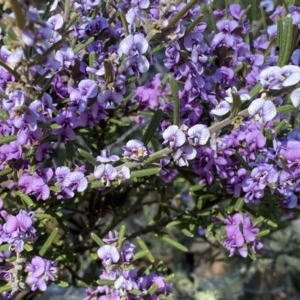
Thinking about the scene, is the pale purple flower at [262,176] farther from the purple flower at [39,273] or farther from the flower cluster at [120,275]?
the purple flower at [39,273]

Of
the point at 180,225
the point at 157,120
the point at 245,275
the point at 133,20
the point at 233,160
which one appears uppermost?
the point at 133,20

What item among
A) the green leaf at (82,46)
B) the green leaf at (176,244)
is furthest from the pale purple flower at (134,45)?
the green leaf at (176,244)

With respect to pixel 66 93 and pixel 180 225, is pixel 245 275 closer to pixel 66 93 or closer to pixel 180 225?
pixel 180 225

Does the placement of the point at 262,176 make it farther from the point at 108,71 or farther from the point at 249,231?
the point at 108,71

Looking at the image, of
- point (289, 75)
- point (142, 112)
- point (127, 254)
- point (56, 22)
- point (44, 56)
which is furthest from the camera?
point (142, 112)

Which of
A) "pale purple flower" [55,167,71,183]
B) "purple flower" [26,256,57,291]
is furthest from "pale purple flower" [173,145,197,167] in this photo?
"purple flower" [26,256,57,291]

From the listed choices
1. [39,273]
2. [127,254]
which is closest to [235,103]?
[127,254]

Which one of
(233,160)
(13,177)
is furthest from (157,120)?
(13,177)

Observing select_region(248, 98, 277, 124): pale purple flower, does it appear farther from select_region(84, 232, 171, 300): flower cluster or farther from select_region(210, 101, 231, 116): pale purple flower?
select_region(84, 232, 171, 300): flower cluster
